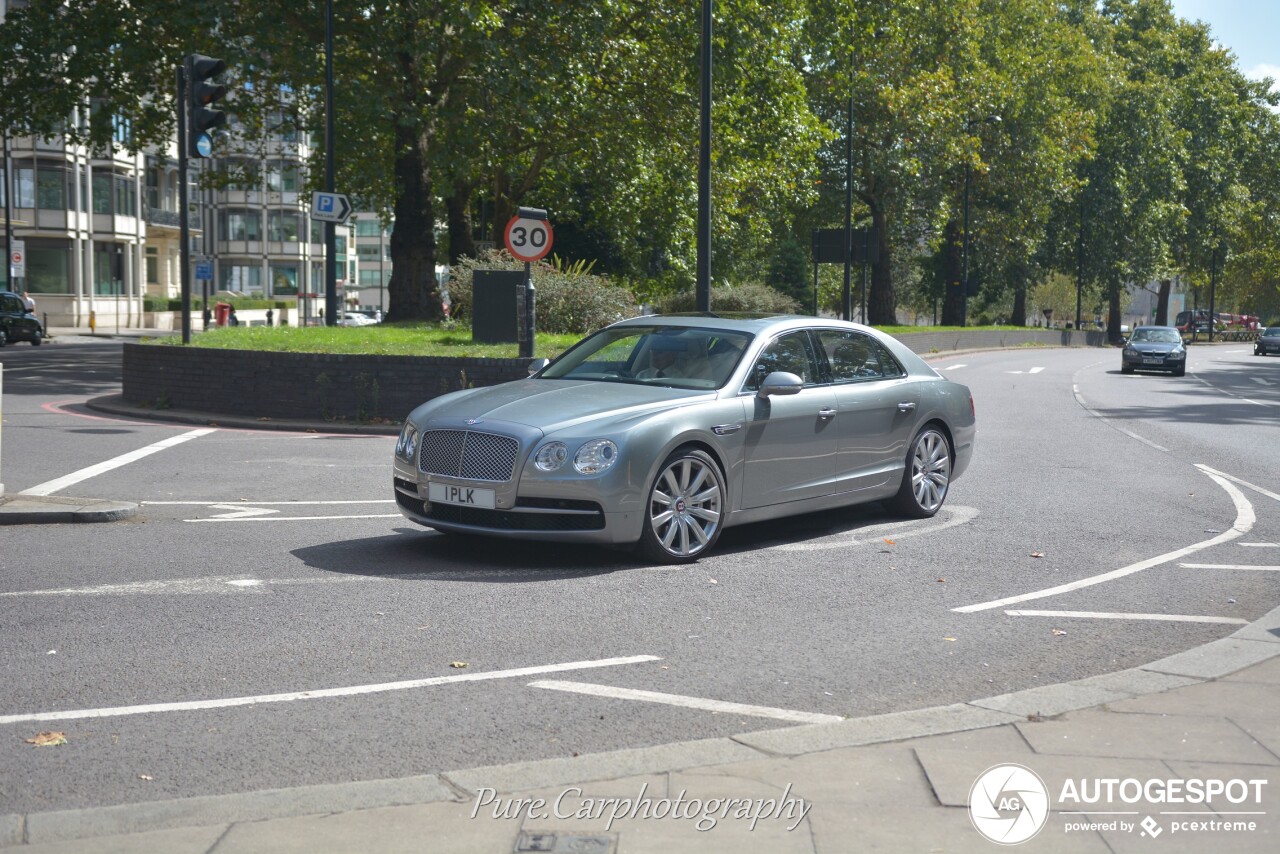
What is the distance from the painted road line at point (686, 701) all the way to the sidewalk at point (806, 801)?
9.4 inches

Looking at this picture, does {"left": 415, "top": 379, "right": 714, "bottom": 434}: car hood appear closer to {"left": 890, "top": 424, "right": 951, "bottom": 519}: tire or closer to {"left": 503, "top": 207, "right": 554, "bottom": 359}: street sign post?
{"left": 890, "top": 424, "right": 951, "bottom": 519}: tire

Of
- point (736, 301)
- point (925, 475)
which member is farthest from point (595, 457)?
point (736, 301)

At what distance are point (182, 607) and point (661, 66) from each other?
87.4ft

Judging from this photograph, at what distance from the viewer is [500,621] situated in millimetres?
6855

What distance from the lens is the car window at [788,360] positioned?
924 cm

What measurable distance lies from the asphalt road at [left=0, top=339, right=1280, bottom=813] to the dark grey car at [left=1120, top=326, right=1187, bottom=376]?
27278mm

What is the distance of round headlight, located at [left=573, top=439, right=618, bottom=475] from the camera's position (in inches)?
316

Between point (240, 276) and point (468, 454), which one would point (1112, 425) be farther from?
point (240, 276)

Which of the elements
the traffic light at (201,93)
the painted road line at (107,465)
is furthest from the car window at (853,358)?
the traffic light at (201,93)

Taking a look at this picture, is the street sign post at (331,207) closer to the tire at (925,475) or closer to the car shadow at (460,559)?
the tire at (925,475)

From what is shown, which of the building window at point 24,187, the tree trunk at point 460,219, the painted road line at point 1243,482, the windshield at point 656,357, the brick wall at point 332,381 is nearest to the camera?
the windshield at point 656,357

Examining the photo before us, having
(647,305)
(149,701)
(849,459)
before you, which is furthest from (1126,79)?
(149,701)

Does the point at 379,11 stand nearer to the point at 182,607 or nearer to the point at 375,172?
the point at 375,172

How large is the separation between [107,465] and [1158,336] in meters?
33.4
